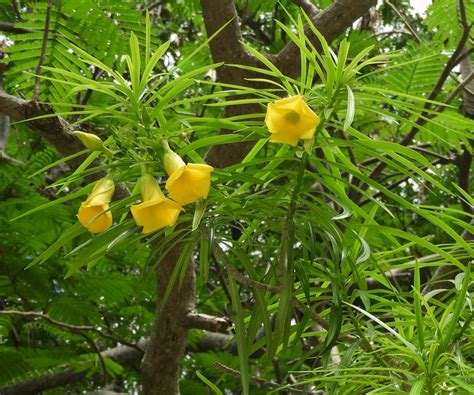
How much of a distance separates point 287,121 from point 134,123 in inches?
6.1

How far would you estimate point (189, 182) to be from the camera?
2.31ft

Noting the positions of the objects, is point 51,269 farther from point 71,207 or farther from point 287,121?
point 287,121

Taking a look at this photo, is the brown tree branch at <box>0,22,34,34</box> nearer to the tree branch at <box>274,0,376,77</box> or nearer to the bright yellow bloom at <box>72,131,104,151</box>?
the tree branch at <box>274,0,376,77</box>

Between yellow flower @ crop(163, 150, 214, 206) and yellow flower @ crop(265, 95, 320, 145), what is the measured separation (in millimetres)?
66

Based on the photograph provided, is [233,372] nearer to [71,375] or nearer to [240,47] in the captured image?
[240,47]

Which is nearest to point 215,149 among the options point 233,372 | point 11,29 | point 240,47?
point 240,47

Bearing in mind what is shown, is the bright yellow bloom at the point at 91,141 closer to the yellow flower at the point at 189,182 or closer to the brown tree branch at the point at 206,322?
the yellow flower at the point at 189,182

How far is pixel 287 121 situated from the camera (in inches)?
27.1

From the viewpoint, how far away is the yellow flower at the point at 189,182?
700mm

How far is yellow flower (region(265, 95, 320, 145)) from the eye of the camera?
688mm

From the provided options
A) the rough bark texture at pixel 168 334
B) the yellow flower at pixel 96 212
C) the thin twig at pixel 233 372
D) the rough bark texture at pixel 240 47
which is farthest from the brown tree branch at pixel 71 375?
the yellow flower at pixel 96 212

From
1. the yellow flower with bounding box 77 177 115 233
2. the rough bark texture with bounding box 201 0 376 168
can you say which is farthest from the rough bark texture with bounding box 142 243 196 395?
the yellow flower with bounding box 77 177 115 233

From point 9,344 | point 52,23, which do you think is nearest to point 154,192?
point 52,23

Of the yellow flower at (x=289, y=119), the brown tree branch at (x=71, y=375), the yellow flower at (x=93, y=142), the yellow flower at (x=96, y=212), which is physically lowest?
the brown tree branch at (x=71, y=375)
